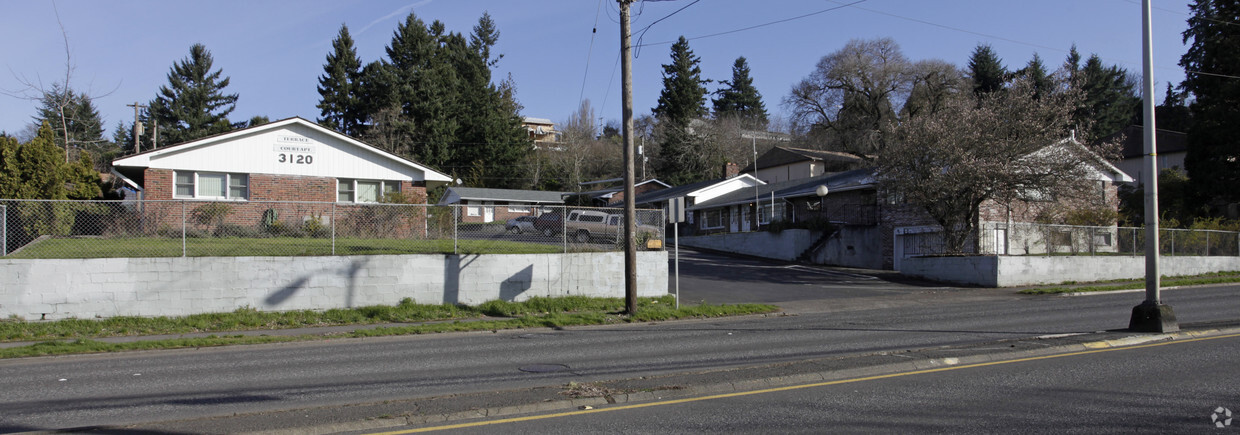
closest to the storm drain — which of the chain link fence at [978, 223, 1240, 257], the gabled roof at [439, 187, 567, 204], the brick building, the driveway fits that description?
the driveway

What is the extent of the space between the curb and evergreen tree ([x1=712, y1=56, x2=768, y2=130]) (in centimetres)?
7800

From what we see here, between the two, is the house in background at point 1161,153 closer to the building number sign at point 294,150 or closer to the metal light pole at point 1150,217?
the metal light pole at point 1150,217

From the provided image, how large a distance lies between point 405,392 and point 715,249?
107ft

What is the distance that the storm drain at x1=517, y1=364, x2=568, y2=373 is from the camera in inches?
382

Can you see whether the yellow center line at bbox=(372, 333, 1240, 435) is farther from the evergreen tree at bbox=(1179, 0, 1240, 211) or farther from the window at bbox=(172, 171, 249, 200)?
the evergreen tree at bbox=(1179, 0, 1240, 211)

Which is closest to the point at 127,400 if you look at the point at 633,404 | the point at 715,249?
the point at 633,404

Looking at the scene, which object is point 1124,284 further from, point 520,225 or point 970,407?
point 970,407

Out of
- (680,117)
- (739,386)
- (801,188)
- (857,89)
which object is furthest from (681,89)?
(739,386)

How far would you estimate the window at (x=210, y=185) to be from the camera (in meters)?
26.6

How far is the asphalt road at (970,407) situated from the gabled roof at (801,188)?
19763 mm

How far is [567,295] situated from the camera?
757 inches

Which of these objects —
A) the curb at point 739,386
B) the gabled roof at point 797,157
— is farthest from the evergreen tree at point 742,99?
the curb at point 739,386

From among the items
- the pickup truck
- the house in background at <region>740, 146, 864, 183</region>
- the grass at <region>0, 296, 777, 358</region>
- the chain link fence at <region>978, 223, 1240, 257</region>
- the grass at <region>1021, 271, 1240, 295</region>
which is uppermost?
the house in background at <region>740, 146, 864, 183</region>

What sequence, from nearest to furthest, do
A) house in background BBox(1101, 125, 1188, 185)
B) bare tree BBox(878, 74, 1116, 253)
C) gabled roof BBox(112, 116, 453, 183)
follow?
bare tree BBox(878, 74, 1116, 253)
gabled roof BBox(112, 116, 453, 183)
house in background BBox(1101, 125, 1188, 185)
